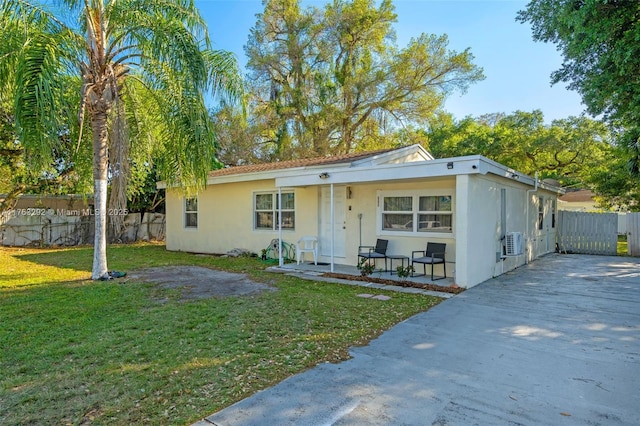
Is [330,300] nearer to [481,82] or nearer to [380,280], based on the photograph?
[380,280]

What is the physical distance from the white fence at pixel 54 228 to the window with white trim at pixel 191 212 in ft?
17.9

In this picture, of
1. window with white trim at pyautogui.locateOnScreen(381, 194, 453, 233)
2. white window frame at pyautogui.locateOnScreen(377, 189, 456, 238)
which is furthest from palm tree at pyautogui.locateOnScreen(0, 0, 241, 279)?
window with white trim at pyautogui.locateOnScreen(381, 194, 453, 233)

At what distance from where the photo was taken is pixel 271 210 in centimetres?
1205

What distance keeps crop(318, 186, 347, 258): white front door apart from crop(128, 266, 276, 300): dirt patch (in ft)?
9.13

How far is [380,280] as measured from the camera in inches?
318

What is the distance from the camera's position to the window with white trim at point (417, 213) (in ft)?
28.1

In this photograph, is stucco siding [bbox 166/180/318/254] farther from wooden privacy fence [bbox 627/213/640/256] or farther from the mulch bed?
wooden privacy fence [bbox 627/213/640/256]

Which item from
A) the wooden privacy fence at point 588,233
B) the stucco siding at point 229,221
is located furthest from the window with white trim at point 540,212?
the stucco siding at point 229,221

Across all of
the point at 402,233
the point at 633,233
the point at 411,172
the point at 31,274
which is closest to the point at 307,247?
the point at 402,233

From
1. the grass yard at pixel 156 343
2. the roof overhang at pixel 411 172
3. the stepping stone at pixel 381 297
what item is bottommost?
the grass yard at pixel 156 343

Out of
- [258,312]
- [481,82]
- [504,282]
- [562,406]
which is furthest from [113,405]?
[481,82]

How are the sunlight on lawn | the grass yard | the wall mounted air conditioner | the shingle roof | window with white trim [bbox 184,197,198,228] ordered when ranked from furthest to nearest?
window with white trim [bbox 184,197,198,228] < the shingle roof < the wall mounted air conditioner < the sunlight on lawn < the grass yard

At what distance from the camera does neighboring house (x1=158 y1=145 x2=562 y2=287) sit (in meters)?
7.48

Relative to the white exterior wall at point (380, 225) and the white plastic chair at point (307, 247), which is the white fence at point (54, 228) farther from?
the white exterior wall at point (380, 225)
